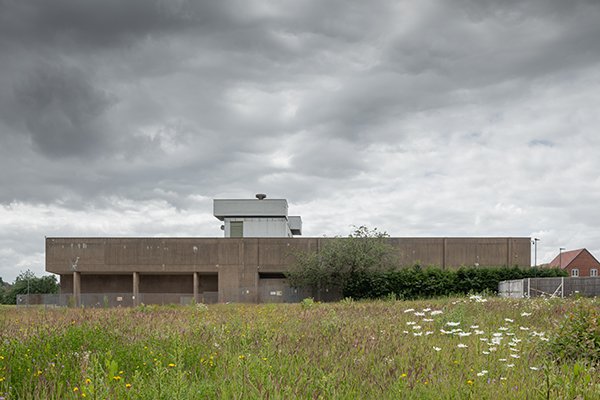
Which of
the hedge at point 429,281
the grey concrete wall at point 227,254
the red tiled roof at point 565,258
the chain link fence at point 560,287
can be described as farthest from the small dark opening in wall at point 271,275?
the red tiled roof at point 565,258

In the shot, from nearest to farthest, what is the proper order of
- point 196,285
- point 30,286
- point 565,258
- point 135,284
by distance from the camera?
point 196,285 → point 135,284 → point 565,258 → point 30,286

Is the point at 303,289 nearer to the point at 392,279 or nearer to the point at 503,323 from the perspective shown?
the point at 392,279

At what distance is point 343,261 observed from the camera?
A: 1895 inches

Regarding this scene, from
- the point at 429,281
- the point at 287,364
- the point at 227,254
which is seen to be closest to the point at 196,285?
the point at 227,254

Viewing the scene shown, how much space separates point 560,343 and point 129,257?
49.2 metres

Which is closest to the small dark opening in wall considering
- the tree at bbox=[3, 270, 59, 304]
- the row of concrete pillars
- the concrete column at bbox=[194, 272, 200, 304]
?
the concrete column at bbox=[194, 272, 200, 304]

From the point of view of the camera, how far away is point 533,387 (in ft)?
22.4

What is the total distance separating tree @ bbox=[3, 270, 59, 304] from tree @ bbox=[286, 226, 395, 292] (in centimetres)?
6728

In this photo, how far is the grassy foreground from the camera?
6.32 metres

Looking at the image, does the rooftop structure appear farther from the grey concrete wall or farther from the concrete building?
the grey concrete wall

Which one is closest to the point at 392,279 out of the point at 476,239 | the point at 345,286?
the point at 345,286

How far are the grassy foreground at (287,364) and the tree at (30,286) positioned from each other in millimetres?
98729

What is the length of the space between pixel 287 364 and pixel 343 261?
40.5 meters

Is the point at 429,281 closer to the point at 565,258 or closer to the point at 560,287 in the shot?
the point at 560,287
